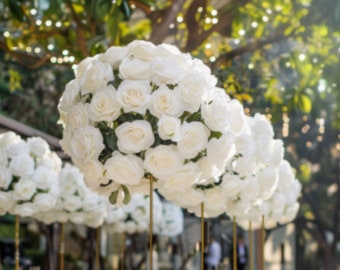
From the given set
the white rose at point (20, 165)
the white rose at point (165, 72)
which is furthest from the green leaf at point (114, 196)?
the white rose at point (20, 165)

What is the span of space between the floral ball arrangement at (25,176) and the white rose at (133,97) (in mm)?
1568

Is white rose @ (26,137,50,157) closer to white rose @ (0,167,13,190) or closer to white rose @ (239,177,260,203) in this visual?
white rose @ (0,167,13,190)

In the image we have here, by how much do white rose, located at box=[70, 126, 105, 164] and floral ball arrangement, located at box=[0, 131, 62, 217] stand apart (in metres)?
1.33

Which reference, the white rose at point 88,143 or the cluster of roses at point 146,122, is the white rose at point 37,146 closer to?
the cluster of roses at point 146,122

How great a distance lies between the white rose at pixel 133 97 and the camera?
4.57 m

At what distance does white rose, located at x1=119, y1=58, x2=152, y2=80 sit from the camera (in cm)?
464

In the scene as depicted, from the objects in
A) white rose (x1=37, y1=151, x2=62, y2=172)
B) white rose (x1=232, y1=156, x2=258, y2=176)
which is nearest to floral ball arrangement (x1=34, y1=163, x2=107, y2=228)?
white rose (x1=37, y1=151, x2=62, y2=172)

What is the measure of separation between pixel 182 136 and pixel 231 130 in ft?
1.09

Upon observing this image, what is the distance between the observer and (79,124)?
4719 millimetres

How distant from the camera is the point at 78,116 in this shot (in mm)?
4715

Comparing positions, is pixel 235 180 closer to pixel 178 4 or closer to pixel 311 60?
pixel 178 4

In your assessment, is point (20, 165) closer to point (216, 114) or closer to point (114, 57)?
point (114, 57)

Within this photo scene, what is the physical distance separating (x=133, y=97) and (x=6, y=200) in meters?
1.63

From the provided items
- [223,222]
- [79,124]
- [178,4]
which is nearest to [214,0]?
[178,4]
